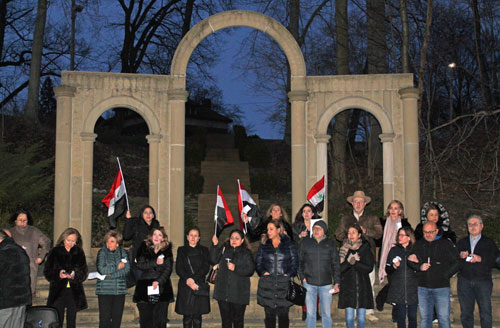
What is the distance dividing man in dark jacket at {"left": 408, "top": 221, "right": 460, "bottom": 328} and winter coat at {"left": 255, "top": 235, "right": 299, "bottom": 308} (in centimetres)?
170

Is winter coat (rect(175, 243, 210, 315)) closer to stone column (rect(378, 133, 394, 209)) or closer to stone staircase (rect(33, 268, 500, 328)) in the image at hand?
stone staircase (rect(33, 268, 500, 328))

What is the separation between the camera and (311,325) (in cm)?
776

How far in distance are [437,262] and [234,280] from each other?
2.87 metres

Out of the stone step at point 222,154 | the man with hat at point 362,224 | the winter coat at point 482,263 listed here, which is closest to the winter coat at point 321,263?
the man with hat at point 362,224

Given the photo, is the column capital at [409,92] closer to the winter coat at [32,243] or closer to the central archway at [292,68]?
the central archway at [292,68]

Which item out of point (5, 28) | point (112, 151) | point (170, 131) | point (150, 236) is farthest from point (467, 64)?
point (150, 236)

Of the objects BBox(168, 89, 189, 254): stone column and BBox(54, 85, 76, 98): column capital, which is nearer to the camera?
BBox(54, 85, 76, 98): column capital

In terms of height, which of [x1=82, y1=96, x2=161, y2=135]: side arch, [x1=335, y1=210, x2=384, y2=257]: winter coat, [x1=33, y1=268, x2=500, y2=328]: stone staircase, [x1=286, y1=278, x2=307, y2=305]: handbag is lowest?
[x1=33, y1=268, x2=500, y2=328]: stone staircase

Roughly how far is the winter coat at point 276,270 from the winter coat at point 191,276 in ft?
2.53

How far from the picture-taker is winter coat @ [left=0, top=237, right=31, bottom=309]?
659 centimetres

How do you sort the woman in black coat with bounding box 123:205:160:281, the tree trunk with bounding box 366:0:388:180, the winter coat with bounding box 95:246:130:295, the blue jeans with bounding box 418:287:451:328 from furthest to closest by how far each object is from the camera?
the tree trunk with bounding box 366:0:388:180 < the woman in black coat with bounding box 123:205:160:281 < the winter coat with bounding box 95:246:130:295 < the blue jeans with bounding box 418:287:451:328

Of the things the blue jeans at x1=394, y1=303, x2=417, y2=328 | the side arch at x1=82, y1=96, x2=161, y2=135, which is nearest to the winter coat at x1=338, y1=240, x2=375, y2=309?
the blue jeans at x1=394, y1=303, x2=417, y2=328

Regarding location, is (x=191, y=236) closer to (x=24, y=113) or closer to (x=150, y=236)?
(x=150, y=236)

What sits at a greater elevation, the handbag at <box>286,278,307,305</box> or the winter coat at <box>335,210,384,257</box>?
the winter coat at <box>335,210,384,257</box>
